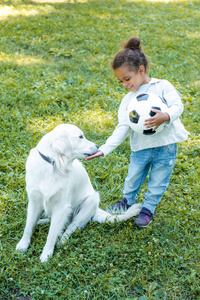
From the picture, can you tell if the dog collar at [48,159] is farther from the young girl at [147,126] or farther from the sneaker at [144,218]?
the sneaker at [144,218]

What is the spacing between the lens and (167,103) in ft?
9.30

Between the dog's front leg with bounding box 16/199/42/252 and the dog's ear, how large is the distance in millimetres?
503

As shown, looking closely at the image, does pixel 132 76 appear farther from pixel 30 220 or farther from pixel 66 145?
pixel 30 220

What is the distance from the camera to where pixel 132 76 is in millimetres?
2846

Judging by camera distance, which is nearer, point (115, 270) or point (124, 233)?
point (115, 270)

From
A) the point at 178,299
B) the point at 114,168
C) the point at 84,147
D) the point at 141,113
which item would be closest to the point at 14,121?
the point at 114,168

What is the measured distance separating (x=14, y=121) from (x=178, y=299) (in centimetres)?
336

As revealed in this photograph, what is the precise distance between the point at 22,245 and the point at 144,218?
1.28 metres

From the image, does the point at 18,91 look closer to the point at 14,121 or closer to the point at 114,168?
the point at 14,121

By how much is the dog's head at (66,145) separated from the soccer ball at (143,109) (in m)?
0.46

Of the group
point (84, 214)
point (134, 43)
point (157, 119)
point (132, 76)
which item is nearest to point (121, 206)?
point (84, 214)

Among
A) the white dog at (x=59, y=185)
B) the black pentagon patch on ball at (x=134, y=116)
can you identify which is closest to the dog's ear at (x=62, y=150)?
the white dog at (x=59, y=185)

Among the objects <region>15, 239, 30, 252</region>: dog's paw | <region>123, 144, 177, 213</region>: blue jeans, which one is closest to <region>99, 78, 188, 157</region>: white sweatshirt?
<region>123, 144, 177, 213</region>: blue jeans

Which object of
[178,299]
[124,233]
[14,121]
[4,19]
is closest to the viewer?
[178,299]
